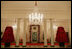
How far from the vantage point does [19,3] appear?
3732 millimetres

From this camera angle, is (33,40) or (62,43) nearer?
(62,43)

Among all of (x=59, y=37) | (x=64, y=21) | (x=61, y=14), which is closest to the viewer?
(x=59, y=37)

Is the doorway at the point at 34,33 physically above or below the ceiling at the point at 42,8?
below

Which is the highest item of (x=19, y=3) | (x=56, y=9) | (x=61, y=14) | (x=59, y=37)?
(x=19, y=3)

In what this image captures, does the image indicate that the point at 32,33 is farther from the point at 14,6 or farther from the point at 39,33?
the point at 14,6

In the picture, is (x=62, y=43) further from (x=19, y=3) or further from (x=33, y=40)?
(x=19, y=3)

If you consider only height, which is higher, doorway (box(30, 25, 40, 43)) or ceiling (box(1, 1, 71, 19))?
ceiling (box(1, 1, 71, 19))

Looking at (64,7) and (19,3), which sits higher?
(19,3)

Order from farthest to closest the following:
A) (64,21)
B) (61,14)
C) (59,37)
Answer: (61,14) < (64,21) < (59,37)

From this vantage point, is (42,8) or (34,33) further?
(42,8)

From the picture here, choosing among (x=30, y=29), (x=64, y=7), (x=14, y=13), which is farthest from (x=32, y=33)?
(x=64, y=7)

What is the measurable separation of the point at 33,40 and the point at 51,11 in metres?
1.81

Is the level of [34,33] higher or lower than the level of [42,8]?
lower

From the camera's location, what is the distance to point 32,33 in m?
3.58
